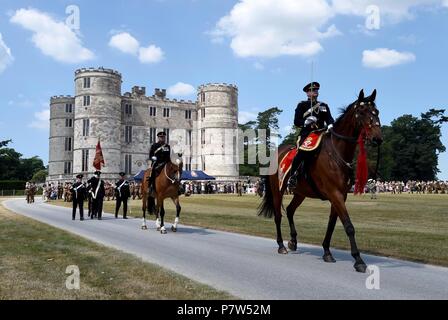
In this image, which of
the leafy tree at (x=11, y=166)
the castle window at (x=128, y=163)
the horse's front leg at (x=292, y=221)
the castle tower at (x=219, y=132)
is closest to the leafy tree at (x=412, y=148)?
the castle tower at (x=219, y=132)

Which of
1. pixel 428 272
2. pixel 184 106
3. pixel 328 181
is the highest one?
pixel 184 106

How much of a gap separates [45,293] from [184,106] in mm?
95891

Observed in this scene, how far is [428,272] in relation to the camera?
809 cm

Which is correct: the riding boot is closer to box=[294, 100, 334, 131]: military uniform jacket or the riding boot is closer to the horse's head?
box=[294, 100, 334, 131]: military uniform jacket

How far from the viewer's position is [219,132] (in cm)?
9675

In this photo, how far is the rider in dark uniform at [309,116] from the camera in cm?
996

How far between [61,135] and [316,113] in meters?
91.7

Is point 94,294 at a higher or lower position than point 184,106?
lower

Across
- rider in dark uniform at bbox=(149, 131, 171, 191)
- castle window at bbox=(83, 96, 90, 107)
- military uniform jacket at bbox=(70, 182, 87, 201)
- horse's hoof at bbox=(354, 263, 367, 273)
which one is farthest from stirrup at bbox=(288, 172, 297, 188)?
castle window at bbox=(83, 96, 90, 107)

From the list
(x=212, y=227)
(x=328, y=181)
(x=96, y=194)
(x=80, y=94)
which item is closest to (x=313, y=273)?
(x=328, y=181)

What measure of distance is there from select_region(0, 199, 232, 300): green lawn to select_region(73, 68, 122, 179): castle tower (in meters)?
78.5

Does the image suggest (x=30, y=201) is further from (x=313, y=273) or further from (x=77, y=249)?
(x=313, y=273)

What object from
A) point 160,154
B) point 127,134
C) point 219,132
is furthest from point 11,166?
point 160,154

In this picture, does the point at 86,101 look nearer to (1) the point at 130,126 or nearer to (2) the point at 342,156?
(1) the point at 130,126
